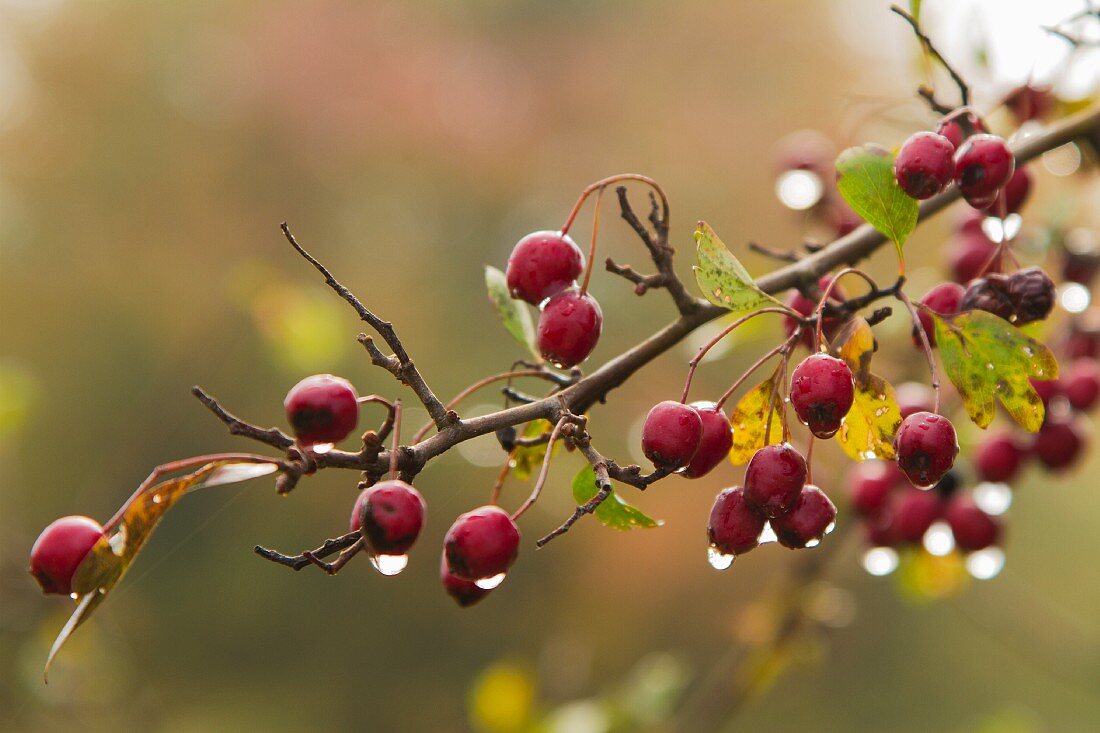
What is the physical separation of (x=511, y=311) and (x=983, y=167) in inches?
14.9

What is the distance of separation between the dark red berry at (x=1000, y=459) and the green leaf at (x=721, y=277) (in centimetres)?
67

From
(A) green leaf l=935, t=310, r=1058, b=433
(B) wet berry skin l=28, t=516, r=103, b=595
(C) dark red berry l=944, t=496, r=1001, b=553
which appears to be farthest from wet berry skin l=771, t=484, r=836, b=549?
(C) dark red berry l=944, t=496, r=1001, b=553

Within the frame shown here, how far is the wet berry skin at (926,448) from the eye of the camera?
582mm

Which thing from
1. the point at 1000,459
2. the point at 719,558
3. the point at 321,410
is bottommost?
the point at 1000,459

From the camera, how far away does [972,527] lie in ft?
3.64

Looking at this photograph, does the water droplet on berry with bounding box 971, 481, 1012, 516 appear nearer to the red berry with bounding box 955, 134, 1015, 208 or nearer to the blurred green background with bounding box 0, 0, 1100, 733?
the red berry with bounding box 955, 134, 1015, 208

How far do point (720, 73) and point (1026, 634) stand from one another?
620 cm

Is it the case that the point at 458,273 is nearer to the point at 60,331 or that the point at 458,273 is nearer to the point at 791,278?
the point at 60,331

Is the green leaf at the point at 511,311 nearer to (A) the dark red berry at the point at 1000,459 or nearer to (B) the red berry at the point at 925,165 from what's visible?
(B) the red berry at the point at 925,165

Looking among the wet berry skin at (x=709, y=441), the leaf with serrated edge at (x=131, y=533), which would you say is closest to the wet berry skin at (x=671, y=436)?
the wet berry skin at (x=709, y=441)

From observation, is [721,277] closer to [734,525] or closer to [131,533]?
[734,525]

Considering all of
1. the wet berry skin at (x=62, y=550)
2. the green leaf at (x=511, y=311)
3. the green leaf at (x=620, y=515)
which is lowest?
the green leaf at (x=620, y=515)

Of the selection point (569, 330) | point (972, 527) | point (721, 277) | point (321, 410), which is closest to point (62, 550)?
point (321, 410)

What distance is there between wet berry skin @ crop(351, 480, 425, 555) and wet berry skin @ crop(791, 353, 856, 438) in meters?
0.24
